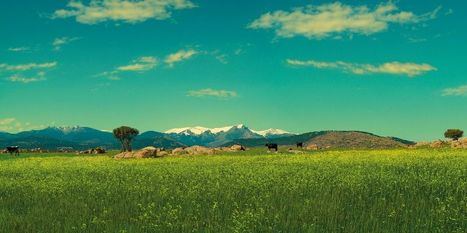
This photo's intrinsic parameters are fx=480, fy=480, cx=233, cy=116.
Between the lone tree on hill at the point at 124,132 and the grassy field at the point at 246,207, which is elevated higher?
the lone tree on hill at the point at 124,132

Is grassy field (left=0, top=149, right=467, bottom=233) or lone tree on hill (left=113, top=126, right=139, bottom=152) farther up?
lone tree on hill (left=113, top=126, right=139, bottom=152)

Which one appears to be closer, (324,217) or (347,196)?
(324,217)

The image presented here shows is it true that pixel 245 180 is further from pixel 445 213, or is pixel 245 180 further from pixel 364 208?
pixel 445 213

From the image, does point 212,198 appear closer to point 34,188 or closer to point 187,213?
point 187,213

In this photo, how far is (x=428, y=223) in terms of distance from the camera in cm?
1566

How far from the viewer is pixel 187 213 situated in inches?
725

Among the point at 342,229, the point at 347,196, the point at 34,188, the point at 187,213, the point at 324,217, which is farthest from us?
the point at 34,188

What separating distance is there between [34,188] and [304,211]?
16.9 metres

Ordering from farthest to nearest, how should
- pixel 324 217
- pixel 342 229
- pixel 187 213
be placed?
pixel 187 213 < pixel 324 217 < pixel 342 229

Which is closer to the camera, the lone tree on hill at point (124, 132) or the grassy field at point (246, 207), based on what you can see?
the grassy field at point (246, 207)

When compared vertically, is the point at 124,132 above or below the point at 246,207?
above

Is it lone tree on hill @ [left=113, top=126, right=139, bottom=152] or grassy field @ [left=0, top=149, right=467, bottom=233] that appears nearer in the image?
grassy field @ [left=0, top=149, right=467, bottom=233]

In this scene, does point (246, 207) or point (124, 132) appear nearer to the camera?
point (246, 207)

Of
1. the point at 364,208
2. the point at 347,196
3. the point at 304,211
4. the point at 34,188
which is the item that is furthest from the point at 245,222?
the point at 34,188
